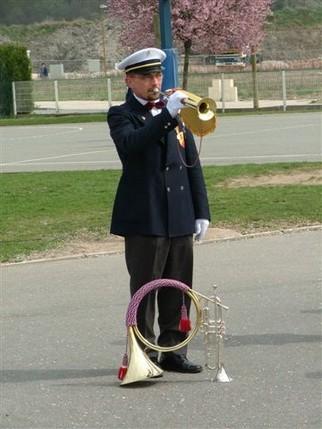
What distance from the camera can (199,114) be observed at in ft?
18.4

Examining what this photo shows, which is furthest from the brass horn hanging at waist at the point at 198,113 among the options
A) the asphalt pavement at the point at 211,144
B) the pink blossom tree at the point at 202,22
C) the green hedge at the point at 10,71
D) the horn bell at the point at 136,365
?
the green hedge at the point at 10,71

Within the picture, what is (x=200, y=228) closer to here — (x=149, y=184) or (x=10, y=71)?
(x=149, y=184)

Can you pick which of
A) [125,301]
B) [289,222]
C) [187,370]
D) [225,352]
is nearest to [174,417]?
[187,370]

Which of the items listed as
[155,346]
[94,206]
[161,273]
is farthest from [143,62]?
[94,206]

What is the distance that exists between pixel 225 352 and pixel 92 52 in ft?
306

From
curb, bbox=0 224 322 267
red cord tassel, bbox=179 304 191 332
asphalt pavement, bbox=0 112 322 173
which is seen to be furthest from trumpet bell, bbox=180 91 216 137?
asphalt pavement, bbox=0 112 322 173

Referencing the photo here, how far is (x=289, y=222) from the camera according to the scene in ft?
37.2

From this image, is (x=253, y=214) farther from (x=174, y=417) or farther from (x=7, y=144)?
(x=7, y=144)

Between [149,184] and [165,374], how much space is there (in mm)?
1182

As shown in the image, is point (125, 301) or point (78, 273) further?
point (78, 273)

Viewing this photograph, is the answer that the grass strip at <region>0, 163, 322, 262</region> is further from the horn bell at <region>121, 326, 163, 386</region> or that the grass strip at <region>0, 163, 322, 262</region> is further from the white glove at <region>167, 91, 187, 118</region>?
the white glove at <region>167, 91, 187, 118</region>

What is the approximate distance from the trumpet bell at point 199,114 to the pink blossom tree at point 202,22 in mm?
31627

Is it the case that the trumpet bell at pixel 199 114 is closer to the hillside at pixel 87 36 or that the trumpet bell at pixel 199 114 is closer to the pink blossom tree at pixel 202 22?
the pink blossom tree at pixel 202 22

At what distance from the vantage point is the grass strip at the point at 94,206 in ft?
36.7
